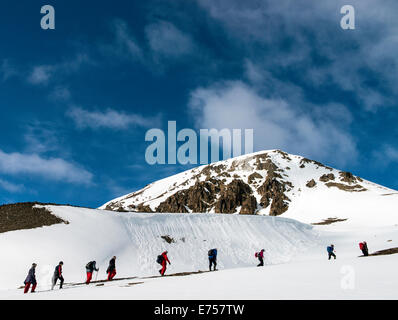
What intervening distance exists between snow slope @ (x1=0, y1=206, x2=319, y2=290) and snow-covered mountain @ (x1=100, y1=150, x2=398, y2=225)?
2352 inches

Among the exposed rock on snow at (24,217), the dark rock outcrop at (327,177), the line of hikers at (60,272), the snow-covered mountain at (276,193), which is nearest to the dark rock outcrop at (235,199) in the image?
the snow-covered mountain at (276,193)

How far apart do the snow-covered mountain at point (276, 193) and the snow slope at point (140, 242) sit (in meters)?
59.7

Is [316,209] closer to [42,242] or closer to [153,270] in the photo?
[153,270]

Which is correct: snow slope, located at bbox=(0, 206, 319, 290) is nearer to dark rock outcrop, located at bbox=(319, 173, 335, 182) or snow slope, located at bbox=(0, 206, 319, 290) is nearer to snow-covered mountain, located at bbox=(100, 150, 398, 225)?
snow-covered mountain, located at bbox=(100, 150, 398, 225)

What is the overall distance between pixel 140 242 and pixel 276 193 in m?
118

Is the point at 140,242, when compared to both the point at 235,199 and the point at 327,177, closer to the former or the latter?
the point at 235,199

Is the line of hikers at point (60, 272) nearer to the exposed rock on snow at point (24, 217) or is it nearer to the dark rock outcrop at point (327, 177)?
the exposed rock on snow at point (24, 217)

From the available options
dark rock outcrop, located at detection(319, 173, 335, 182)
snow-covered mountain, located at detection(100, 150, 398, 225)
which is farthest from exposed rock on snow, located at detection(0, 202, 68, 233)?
dark rock outcrop, located at detection(319, 173, 335, 182)

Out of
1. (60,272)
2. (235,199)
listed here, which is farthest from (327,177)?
(60,272)

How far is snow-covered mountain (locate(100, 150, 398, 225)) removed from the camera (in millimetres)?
114831

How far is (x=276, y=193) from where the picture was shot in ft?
479

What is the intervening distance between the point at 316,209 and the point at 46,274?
11225cm
